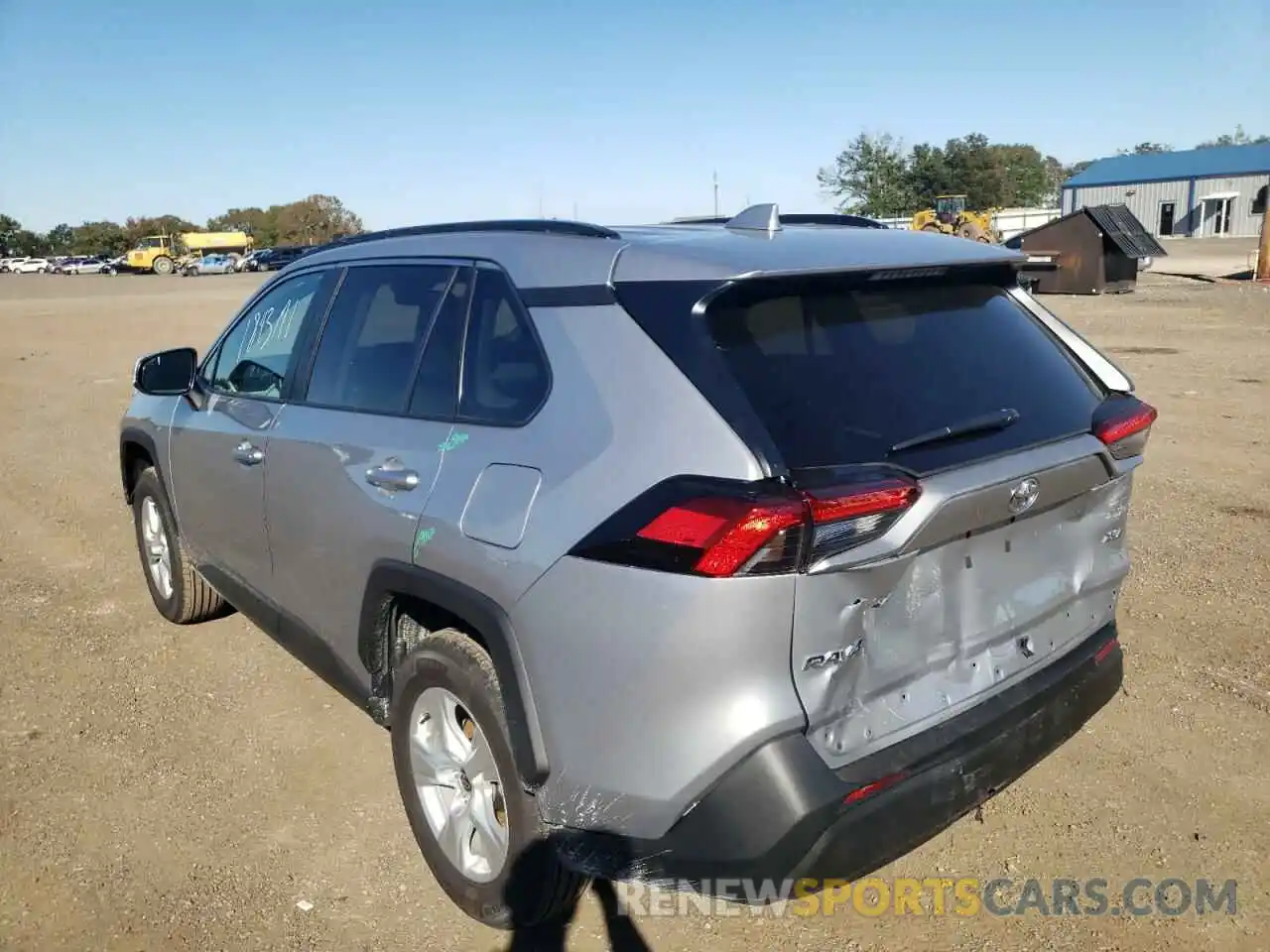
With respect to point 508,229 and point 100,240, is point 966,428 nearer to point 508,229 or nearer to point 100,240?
point 508,229

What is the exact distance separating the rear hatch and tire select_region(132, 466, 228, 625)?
3.19 metres

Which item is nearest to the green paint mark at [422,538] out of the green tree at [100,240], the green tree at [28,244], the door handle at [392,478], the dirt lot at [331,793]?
the door handle at [392,478]

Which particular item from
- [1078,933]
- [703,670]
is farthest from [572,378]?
[1078,933]

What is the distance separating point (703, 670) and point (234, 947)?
→ 1.65 metres

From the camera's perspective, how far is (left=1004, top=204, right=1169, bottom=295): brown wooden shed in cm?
2145

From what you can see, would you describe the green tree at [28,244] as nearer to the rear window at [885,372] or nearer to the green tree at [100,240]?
the green tree at [100,240]

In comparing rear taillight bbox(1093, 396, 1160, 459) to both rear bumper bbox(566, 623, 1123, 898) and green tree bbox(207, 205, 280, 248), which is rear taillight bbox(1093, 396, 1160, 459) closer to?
rear bumper bbox(566, 623, 1123, 898)

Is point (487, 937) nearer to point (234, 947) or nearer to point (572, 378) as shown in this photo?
point (234, 947)

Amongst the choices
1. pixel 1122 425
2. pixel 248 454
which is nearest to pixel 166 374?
pixel 248 454

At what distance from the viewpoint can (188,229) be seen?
10938 centimetres

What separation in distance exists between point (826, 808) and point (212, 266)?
67.3m

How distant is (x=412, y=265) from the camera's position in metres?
3.19

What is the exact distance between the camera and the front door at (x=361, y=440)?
2.87 meters

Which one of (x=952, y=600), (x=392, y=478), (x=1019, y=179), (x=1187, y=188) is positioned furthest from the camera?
(x=1019, y=179)
